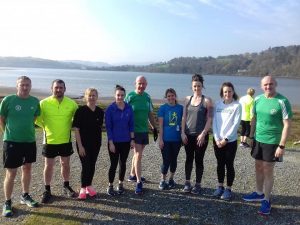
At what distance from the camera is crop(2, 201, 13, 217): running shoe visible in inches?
241

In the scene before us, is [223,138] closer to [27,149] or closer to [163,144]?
[163,144]

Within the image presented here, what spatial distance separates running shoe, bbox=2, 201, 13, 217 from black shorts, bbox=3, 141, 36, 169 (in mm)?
689

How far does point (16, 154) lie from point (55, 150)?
749mm

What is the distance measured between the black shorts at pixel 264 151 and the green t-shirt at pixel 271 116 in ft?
0.24

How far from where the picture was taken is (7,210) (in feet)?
20.2

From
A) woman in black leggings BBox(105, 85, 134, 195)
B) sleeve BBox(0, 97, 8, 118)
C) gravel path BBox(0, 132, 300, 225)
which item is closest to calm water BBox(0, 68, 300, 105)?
gravel path BBox(0, 132, 300, 225)

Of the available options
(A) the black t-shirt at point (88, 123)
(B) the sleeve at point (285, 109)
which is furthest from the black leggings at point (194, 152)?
(A) the black t-shirt at point (88, 123)

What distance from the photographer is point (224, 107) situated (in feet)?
22.5

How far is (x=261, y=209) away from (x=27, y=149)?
171 inches

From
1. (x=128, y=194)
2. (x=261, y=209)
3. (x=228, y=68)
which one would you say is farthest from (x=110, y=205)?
(x=228, y=68)

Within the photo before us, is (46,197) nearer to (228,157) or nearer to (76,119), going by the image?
(76,119)

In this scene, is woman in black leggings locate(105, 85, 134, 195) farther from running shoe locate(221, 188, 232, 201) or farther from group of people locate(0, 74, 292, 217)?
running shoe locate(221, 188, 232, 201)

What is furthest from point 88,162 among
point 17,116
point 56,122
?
point 17,116

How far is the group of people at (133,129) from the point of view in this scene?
20.4 feet
